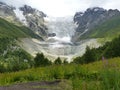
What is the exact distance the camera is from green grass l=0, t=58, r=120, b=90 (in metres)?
11.0

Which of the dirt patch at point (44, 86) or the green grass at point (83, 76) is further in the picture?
the dirt patch at point (44, 86)

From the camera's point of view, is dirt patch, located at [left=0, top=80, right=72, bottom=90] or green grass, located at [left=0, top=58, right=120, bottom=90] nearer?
green grass, located at [left=0, top=58, right=120, bottom=90]

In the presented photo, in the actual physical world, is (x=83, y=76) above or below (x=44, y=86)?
above

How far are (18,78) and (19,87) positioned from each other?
565 centimetres

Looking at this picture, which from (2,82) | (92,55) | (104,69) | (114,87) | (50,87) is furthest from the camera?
(92,55)

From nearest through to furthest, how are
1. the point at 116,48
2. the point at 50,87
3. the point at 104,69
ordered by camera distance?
the point at 104,69 < the point at 50,87 < the point at 116,48

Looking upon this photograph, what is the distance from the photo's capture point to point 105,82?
1093 centimetres

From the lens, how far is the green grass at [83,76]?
11000 mm

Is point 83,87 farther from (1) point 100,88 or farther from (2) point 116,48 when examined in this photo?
(2) point 116,48

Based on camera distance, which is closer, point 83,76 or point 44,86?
point 44,86

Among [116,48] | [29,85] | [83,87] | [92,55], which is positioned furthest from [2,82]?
[92,55]

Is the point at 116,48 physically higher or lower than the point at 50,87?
higher

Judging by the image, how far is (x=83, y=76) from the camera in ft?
52.6

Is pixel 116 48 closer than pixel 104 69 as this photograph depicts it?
No
